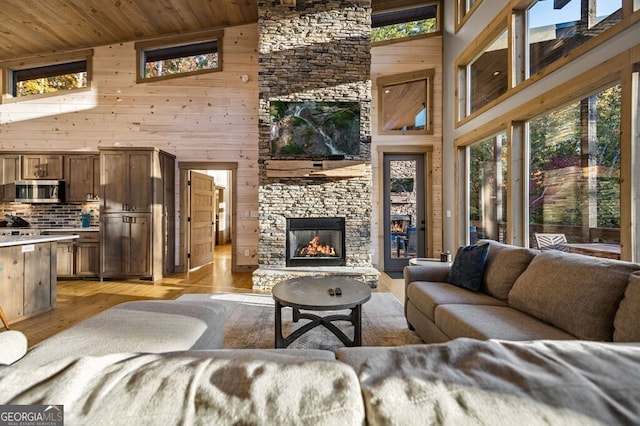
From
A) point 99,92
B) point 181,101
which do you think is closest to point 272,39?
point 181,101

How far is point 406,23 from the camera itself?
5.78m

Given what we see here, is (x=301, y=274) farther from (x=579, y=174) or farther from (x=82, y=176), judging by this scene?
(x=82, y=176)

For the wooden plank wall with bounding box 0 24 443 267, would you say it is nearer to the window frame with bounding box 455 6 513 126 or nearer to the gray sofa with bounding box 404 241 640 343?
the window frame with bounding box 455 6 513 126

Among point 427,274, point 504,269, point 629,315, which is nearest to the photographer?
point 629,315

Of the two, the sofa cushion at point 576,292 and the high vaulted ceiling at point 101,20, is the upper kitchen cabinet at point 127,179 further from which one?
the sofa cushion at point 576,292

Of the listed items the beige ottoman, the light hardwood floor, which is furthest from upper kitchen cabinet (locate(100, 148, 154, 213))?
the beige ottoman

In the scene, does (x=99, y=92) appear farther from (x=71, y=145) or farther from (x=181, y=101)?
(x=181, y=101)

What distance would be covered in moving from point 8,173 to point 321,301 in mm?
6467

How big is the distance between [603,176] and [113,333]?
12.7 feet

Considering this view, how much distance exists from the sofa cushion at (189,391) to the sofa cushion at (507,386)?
7 cm

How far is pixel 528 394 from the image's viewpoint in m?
0.55

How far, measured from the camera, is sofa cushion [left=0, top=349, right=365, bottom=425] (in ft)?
1.77

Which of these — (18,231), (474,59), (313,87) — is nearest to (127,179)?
(18,231)

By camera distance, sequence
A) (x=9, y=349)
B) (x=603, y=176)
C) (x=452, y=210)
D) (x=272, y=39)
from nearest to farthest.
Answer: (x=9, y=349)
(x=603, y=176)
(x=272, y=39)
(x=452, y=210)
